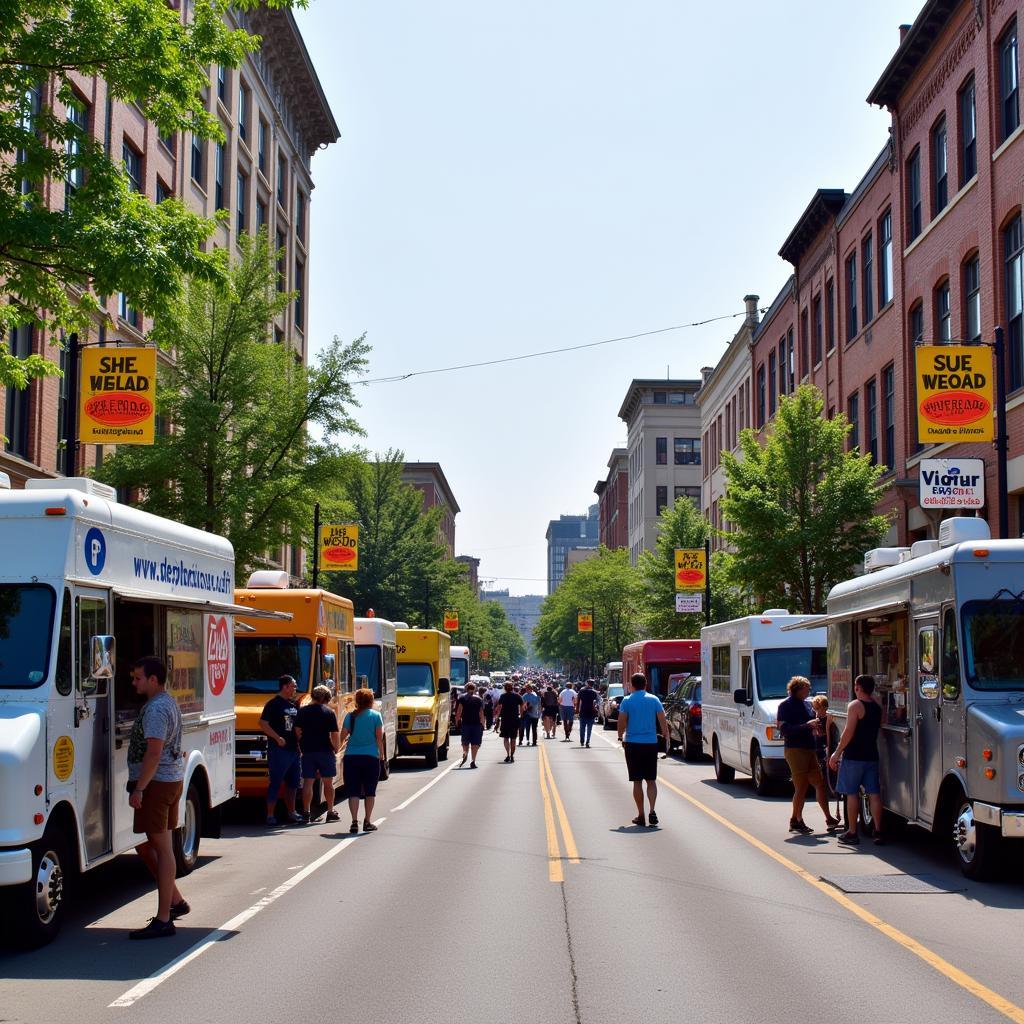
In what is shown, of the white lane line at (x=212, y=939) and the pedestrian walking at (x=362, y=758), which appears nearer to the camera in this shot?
the white lane line at (x=212, y=939)

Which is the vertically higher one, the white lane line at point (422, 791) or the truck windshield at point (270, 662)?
the truck windshield at point (270, 662)

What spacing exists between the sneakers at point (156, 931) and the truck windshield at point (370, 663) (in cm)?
1544

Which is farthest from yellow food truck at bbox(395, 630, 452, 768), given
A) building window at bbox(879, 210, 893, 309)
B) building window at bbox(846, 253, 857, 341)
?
building window at bbox(846, 253, 857, 341)

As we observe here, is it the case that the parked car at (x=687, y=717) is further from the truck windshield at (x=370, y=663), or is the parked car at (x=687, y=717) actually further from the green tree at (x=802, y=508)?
the truck windshield at (x=370, y=663)

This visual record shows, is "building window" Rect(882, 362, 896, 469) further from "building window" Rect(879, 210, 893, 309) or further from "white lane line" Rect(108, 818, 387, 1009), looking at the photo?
"white lane line" Rect(108, 818, 387, 1009)

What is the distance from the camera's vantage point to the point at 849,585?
1602cm

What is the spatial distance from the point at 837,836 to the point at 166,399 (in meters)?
18.2

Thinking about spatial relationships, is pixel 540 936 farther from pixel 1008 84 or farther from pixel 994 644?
pixel 1008 84

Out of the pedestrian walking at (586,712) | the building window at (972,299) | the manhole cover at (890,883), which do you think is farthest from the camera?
the pedestrian walking at (586,712)

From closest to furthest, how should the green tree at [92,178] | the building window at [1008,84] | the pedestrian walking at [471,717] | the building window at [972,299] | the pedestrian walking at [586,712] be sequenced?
the green tree at [92,178] → the building window at [1008,84] → the pedestrian walking at [471,717] → the building window at [972,299] → the pedestrian walking at [586,712]

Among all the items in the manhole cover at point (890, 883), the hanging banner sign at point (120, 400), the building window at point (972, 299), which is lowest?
the manhole cover at point (890, 883)

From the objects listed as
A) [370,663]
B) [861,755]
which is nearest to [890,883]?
[861,755]

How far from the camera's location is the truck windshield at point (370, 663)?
24.5 m

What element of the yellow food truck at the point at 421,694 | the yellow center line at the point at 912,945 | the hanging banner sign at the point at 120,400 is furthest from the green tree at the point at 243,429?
the yellow center line at the point at 912,945
